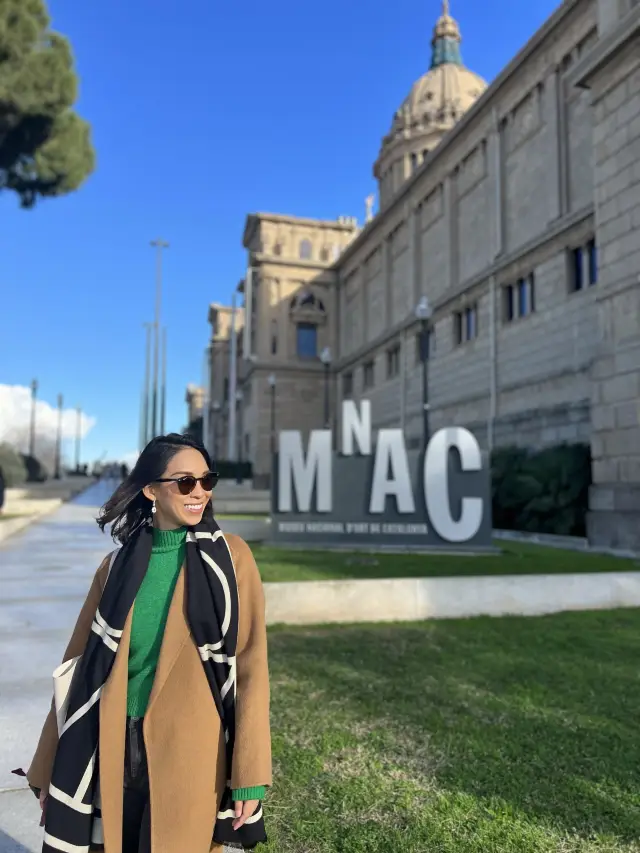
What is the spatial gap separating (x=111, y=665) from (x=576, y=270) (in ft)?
76.6

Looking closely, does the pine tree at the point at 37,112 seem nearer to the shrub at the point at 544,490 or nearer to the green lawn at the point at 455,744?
the shrub at the point at 544,490

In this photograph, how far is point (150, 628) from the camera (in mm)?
2174

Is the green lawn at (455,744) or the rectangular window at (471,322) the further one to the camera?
the rectangular window at (471,322)

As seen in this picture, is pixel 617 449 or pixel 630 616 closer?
pixel 630 616

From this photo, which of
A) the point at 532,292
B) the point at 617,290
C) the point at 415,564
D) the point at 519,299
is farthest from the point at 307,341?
the point at 415,564

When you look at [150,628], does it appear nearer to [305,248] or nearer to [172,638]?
[172,638]

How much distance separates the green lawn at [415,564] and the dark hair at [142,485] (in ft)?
23.1

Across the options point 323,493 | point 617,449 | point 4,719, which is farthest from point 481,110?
point 4,719

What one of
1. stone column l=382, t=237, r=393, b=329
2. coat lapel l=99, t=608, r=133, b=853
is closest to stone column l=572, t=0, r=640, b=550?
coat lapel l=99, t=608, r=133, b=853

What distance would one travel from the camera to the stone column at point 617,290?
549 inches

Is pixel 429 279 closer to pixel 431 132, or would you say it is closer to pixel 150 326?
pixel 431 132

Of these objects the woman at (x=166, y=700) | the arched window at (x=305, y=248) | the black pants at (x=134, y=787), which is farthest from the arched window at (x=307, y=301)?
the black pants at (x=134, y=787)

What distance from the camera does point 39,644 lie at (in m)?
6.38

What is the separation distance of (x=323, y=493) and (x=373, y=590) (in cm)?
653
